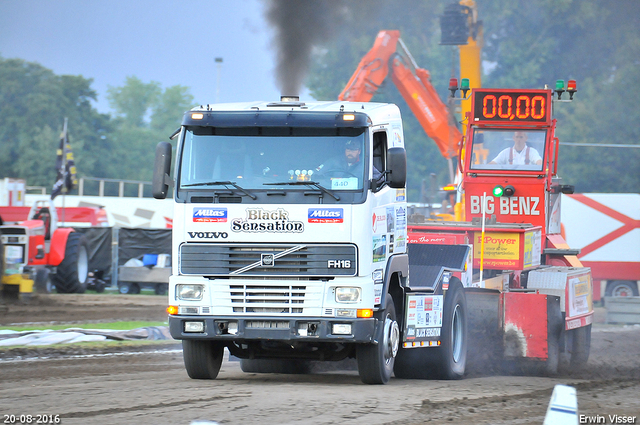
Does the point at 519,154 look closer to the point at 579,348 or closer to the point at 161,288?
the point at 579,348

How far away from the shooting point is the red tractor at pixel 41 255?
22000mm

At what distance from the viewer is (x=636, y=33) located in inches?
2395

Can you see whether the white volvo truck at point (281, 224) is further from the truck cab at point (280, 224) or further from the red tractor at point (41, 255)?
the red tractor at point (41, 255)

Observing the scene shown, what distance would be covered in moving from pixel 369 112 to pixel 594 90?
55378 mm

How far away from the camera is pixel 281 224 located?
9.34 meters

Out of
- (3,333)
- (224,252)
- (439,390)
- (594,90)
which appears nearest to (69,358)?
(3,333)

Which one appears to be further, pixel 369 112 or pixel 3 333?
pixel 3 333

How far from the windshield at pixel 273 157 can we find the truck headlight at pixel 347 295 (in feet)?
3.38

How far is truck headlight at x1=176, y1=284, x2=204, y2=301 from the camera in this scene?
9562 millimetres

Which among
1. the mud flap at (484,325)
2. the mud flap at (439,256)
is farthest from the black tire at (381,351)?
the mud flap at (484,325)

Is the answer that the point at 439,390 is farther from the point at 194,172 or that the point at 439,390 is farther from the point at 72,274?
the point at 72,274

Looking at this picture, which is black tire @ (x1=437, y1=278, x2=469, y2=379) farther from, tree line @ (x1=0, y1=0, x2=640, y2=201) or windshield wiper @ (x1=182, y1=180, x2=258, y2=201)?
tree line @ (x1=0, y1=0, x2=640, y2=201)

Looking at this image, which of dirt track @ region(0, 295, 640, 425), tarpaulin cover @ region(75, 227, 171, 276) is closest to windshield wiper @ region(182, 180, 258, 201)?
dirt track @ region(0, 295, 640, 425)

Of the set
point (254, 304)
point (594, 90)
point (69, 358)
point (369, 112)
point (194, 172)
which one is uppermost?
point (594, 90)
